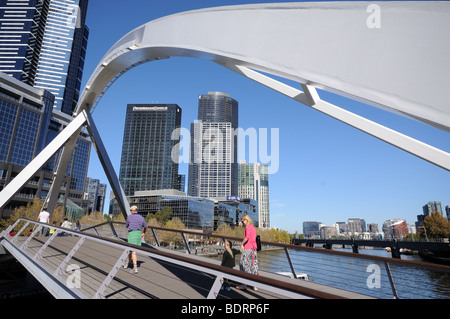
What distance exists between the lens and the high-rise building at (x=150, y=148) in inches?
4877

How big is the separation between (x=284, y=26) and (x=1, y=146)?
222ft

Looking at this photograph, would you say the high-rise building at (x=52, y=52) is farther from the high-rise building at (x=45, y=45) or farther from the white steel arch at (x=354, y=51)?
the white steel arch at (x=354, y=51)

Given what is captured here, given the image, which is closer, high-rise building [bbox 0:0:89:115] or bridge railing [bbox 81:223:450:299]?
bridge railing [bbox 81:223:450:299]

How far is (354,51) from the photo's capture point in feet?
7.66

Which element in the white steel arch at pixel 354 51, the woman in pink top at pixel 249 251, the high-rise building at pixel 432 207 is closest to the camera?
the white steel arch at pixel 354 51

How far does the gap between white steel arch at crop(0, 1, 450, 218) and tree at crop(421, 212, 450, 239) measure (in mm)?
75101

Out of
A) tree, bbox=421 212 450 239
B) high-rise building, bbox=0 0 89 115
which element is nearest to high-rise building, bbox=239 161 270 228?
high-rise building, bbox=0 0 89 115

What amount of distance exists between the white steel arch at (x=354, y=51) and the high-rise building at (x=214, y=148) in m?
152

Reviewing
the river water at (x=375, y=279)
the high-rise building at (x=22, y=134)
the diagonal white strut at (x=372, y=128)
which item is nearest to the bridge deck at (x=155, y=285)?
the river water at (x=375, y=279)

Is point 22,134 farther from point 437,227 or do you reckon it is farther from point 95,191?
point 95,191

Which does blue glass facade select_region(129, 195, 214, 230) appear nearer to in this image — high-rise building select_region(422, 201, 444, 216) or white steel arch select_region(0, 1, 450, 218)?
white steel arch select_region(0, 1, 450, 218)

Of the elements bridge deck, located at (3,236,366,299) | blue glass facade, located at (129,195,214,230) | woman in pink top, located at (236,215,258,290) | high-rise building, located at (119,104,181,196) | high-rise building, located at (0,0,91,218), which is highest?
high-rise building, located at (0,0,91,218)

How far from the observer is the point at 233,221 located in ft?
316

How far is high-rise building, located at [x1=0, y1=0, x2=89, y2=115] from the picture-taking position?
9594cm
